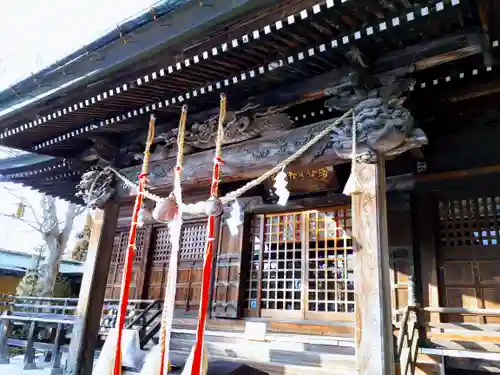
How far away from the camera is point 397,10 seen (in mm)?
3234

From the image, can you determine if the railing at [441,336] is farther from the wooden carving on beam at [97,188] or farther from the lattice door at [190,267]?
the wooden carving on beam at [97,188]

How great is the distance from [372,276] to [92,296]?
440 centimetres

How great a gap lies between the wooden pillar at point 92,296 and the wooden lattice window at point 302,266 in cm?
297

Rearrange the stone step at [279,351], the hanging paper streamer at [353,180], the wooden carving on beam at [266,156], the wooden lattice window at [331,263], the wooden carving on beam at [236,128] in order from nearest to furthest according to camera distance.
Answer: the hanging paper streamer at [353,180], the wooden carving on beam at [266,156], the wooden carving on beam at [236,128], the stone step at [279,351], the wooden lattice window at [331,263]

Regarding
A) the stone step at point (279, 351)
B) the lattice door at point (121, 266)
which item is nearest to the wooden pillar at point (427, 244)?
the stone step at point (279, 351)

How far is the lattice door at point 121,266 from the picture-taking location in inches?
371

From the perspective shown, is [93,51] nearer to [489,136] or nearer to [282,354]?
[282,354]

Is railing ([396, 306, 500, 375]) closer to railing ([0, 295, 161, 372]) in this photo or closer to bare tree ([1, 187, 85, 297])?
railing ([0, 295, 161, 372])

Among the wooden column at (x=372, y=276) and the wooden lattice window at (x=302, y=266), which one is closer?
the wooden column at (x=372, y=276)

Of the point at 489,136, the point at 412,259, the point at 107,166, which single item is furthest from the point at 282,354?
the point at 489,136

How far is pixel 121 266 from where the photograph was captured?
1022 centimetres

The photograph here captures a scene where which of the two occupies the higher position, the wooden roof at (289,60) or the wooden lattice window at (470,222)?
the wooden roof at (289,60)

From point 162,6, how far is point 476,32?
10.0 feet

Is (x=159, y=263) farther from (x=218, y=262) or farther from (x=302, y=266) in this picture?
(x=302, y=266)
